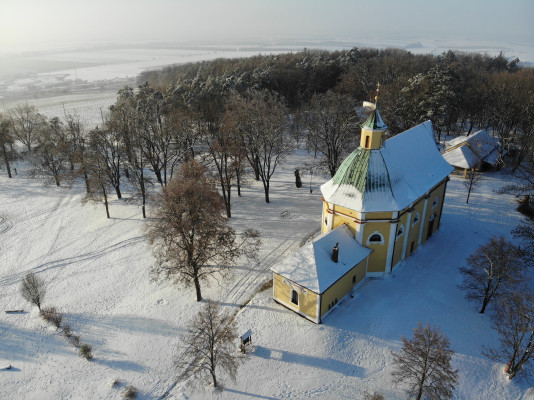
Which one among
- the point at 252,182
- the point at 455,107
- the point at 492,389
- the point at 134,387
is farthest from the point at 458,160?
the point at 134,387

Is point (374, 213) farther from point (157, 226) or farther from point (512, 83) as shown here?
point (512, 83)

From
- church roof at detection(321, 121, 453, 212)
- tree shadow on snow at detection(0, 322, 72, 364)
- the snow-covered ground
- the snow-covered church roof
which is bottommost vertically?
tree shadow on snow at detection(0, 322, 72, 364)

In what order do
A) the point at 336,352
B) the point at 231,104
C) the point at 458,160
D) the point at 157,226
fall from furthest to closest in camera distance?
the point at 458,160, the point at 231,104, the point at 157,226, the point at 336,352

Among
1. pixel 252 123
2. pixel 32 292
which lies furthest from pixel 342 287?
pixel 32 292

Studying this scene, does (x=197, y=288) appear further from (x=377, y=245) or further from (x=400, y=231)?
(x=400, y=231)

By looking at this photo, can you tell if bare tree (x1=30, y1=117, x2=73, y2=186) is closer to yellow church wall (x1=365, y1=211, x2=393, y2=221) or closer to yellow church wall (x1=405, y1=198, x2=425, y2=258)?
yellow church wall (x1=365, y1=211, x2=393, y2=221)

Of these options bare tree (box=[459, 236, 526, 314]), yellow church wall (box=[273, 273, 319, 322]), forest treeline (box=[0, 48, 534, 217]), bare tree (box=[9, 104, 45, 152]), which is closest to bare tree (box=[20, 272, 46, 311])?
forest treeline (box=[0, 48, 534, 217])
